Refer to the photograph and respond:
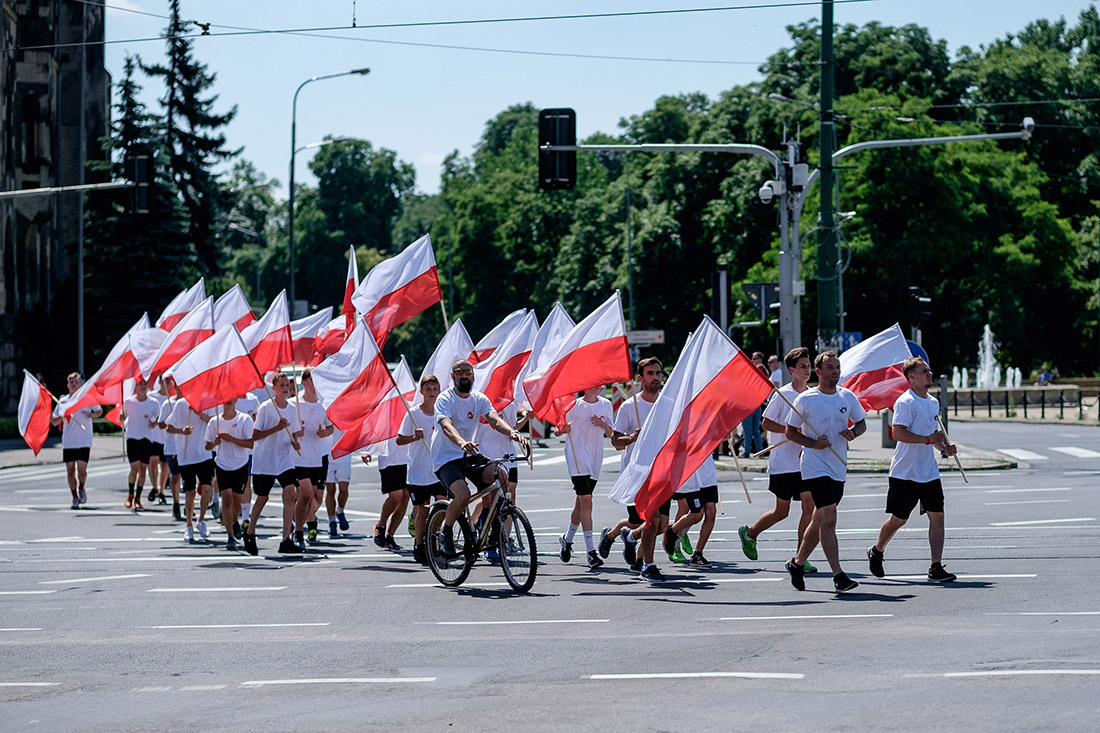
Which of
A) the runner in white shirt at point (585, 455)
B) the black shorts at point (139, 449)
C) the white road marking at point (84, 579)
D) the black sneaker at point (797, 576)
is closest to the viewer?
the black sneaker at point (797, 576)

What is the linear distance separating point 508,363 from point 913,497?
19.6 ft

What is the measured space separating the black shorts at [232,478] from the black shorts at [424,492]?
2.04m

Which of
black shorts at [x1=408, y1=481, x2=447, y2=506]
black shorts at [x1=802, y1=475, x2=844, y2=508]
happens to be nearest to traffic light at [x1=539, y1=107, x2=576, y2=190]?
black shorts at [x1=408, y1=481, x2=447, y2=506]

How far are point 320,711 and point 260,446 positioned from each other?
8.20 metres

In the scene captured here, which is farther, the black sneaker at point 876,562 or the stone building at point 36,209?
the stone building at point 36,209

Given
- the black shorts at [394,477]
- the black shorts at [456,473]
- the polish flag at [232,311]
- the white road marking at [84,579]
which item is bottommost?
the white road marking at [84,579]

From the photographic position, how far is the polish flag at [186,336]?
60.7 ft

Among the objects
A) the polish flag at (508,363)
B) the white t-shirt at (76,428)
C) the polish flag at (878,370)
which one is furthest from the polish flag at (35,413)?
the polish flag at (878,370)

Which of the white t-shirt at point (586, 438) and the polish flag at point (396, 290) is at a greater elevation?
the polish flag at point (396, 290)

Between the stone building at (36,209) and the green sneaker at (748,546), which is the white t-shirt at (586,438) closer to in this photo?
the green sneaker at (748,546)

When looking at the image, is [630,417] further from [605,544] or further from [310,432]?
[310,432]

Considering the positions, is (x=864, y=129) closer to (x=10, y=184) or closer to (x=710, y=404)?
(x=10, y=184)

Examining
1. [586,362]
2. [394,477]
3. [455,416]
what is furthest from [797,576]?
[394,477]

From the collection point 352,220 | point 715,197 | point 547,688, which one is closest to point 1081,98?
point 715,197
